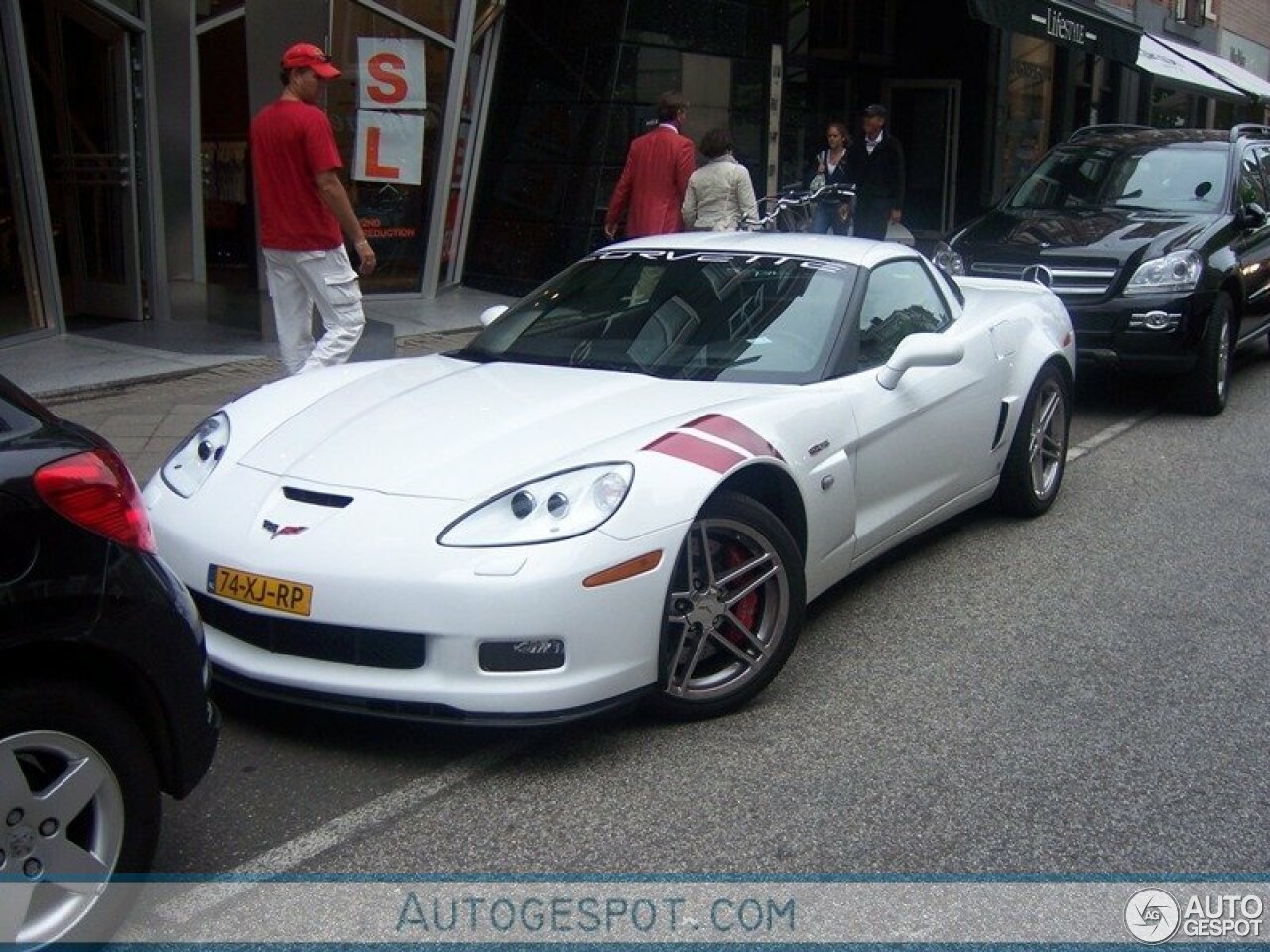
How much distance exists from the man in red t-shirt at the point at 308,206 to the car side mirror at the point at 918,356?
121 inches

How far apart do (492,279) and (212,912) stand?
470 inches

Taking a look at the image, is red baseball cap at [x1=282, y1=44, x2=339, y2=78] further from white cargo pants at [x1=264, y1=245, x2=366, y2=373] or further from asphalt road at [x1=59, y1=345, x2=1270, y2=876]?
asphalt road at [x1=59, y1=345, x2=1270, y2=876]

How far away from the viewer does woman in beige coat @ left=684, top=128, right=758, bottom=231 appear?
9734 mm

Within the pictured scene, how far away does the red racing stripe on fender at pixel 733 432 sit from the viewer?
14.4 feet

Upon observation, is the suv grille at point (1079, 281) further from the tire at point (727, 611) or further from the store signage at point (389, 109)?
the store signage at point (389, 109)

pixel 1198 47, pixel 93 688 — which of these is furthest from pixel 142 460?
pixel 1198 47

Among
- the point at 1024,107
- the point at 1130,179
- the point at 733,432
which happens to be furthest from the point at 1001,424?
the point at 1024,107

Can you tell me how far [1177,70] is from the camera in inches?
911

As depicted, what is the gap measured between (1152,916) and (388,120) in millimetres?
10774

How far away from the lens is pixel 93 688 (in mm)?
2893

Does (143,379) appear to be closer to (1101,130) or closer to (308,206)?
(308,206)

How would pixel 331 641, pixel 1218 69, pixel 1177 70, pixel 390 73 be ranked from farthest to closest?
pixel 1218 69
pixel 1177 70
pixel 390 73
pixel 331 641

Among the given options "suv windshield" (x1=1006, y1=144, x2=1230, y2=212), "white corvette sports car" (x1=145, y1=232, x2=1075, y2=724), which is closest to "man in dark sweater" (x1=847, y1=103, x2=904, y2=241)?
"suv windshield" (x1=1006, y1=144, x2=1230, y2=212)

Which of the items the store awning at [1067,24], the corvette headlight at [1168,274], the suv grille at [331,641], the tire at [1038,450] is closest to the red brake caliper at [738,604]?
the suv grille at [331,641]
